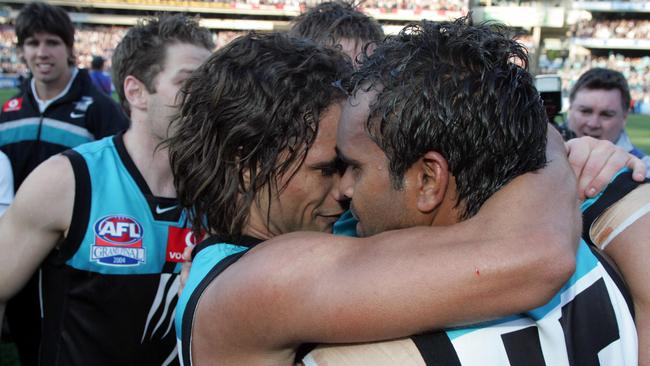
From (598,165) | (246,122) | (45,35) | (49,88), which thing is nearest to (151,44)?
(246,122)

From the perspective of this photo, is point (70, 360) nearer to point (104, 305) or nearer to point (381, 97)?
point (104, 305)

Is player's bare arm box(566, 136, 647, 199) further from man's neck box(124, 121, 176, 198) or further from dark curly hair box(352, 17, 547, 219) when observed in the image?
man's neck box(124, 121, 176, 198)

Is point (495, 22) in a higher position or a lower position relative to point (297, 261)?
higher

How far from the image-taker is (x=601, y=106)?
19.5 ft

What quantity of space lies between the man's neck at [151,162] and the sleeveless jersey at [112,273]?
5 cm

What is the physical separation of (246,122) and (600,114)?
5164 millimetres

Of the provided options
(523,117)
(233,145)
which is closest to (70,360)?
(233,145)

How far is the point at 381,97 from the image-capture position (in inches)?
48.8

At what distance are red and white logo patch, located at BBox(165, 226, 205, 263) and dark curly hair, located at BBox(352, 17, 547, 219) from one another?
141 centimetres

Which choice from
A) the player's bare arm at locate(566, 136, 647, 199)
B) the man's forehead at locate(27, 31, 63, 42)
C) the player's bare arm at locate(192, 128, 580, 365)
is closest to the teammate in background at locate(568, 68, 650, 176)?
the player's bare arm at locate(566, 136, 647, 199)

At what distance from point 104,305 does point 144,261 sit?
22cm

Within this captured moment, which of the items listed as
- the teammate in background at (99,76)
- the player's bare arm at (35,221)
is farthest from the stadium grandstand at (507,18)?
the player's bare arm at (35,221)

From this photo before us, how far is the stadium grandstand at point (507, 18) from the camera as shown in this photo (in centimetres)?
4081

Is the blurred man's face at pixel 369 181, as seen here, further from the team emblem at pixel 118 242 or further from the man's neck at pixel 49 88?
the man's neck at pixel 49 88
